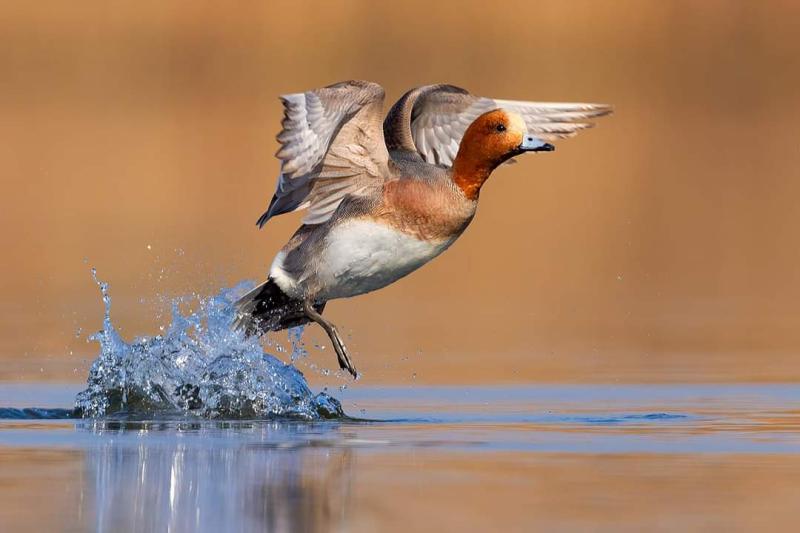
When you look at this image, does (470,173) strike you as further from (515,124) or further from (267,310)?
(267,310)

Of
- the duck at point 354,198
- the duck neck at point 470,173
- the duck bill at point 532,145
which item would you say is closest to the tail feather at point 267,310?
the duck at point 354,198

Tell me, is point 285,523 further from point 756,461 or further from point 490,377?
point 490,377

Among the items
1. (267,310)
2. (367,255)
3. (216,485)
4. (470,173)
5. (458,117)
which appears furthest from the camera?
(458,117)

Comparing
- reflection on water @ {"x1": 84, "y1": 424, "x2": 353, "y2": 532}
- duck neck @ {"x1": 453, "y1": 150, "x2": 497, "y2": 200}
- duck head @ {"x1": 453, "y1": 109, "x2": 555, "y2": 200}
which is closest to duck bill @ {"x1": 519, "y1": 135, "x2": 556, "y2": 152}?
duck head @ {"x1": 453, "y1": 109, "x2": 555, "y2": 200}

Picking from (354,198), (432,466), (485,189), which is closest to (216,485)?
(432,466)

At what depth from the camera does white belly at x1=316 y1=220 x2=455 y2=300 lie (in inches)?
349

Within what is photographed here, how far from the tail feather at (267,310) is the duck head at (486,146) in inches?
38.1

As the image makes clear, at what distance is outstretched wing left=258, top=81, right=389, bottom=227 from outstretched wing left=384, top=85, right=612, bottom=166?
116 cm

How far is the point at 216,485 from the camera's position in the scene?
640cm

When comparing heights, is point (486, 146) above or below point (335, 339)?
above

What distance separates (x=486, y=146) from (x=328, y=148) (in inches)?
29.6

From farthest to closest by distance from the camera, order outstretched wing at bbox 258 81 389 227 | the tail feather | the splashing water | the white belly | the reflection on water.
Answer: the tail feather < the white belly < outstretched wing at bbox 258 81 389 227 < the splashing water < the reflection on water

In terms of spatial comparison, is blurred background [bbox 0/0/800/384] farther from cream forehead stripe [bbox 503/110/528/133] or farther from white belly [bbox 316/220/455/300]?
cream forehead stripe [bbox 503/110/528/133]

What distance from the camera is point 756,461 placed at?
271 inches
